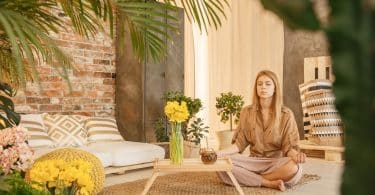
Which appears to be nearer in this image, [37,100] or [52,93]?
[37,100]

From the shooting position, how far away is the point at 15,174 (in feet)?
6.88

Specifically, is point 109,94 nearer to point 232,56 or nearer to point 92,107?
point 92,107

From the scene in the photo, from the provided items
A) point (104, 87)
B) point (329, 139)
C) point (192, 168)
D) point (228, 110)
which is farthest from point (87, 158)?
point (329, 139)

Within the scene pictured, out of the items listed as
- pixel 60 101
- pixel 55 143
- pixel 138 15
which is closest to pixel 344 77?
pixel 138 15

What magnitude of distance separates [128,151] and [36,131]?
960mm

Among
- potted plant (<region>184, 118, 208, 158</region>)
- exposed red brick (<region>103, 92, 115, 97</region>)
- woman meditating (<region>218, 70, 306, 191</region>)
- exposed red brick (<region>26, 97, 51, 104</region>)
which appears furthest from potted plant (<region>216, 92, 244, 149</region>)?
exposed red brick (<region>26, 97, 51, 104</region>)

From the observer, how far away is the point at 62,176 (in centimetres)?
171

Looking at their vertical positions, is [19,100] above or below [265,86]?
below

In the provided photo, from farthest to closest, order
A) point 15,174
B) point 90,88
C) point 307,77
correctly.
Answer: point 307,77, point 90,88, point 15,174

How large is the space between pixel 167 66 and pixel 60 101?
1462 millimetres

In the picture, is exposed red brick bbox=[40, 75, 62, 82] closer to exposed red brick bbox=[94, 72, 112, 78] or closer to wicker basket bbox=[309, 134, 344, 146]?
exposed red brick bbox=[94, 72, 112, 78]

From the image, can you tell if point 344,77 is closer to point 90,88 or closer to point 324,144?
point 324,144


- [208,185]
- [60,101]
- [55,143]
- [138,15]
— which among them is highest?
[138,15]

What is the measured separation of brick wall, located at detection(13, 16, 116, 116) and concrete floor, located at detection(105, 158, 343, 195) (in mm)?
1178
